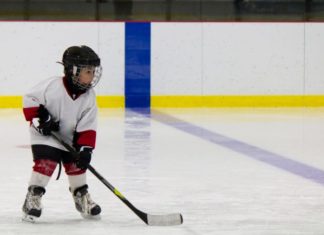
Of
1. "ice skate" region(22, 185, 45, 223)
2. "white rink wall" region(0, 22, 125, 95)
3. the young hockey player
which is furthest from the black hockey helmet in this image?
"white rink wall" region(0, 22, 125, 95)

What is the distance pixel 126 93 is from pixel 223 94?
1146 millimetres

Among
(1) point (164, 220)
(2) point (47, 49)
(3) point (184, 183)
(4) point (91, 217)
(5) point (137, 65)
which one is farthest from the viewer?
(5) point (137, 65)

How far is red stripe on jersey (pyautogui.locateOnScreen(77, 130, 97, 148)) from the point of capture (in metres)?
4.01

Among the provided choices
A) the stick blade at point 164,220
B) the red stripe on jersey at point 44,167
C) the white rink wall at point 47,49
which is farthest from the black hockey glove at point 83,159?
the white rink wall at point 47,49

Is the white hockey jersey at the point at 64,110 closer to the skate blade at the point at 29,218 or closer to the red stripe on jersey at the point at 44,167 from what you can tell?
the red stripe on jersey at the point at 44,167

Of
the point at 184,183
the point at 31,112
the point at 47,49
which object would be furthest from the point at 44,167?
the point at 47,49

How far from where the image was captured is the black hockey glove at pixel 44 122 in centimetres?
393

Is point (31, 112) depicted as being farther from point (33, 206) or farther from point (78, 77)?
point (33, 206)

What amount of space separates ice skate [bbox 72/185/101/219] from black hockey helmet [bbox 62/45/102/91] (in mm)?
478

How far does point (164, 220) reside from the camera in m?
3.92

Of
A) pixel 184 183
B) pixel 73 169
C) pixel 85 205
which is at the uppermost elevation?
pixel 73 169

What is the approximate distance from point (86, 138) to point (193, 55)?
22.9 feet

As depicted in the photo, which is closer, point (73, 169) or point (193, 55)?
point (73, 169)

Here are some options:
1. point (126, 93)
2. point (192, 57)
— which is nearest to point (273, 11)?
point (192, 57)
